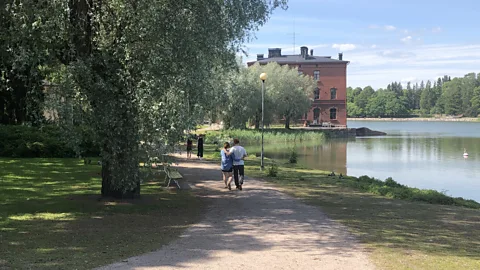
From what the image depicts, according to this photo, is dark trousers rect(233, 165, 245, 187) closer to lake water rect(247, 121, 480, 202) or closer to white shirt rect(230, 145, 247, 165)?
white shirt rect(230, 145, 247, 165)

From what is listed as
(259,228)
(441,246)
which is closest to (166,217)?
(259,228)

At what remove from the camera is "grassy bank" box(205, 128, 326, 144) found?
139 ft

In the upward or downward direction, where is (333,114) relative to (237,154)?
upward

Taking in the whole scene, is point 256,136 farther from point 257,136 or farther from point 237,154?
point 237,154

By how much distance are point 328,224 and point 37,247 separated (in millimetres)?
5237

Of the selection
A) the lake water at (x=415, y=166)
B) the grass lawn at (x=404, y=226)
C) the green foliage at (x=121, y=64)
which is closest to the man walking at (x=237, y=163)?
the grass lawn at (x=404, y=226)

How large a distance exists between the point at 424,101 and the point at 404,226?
175 metres

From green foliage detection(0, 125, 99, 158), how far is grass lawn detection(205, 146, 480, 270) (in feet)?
36.9

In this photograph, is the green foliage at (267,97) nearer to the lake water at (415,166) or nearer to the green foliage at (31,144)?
the lake water at (415,166)

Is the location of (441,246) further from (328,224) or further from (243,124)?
(243,124)

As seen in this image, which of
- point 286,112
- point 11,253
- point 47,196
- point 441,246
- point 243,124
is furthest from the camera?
point 286,112

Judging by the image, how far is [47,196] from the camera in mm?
11789

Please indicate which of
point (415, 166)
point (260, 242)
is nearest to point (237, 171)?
point (260, 242)

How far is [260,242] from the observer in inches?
308
